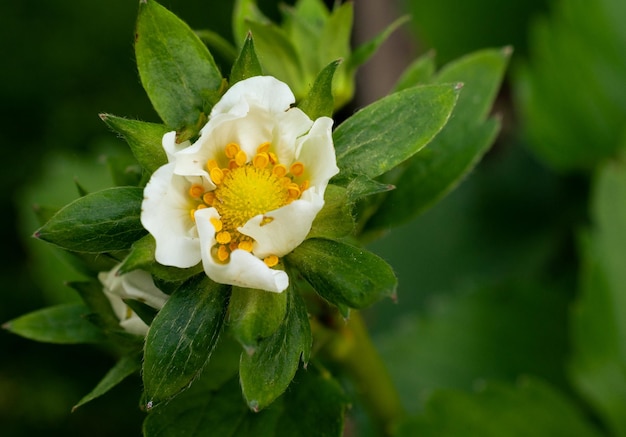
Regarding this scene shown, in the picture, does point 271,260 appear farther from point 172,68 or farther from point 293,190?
point 172,68

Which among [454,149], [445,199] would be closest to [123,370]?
[454,149]

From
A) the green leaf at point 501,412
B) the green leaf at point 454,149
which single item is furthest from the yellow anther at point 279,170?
the green leaf at point 501,412

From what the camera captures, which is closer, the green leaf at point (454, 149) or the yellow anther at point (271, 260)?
the yellow anther at point (271, 260)

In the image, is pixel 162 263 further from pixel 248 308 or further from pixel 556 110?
pixel 556 110

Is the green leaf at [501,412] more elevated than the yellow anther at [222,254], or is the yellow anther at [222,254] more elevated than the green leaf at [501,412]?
the yellow anther at [222,254]

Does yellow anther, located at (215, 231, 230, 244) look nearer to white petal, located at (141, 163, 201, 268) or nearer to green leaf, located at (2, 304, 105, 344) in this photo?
white petal, located at (141, 163, 201, 268)

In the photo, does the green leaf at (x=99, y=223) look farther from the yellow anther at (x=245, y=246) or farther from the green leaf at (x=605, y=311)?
the green leaf at (x=605, y=311)

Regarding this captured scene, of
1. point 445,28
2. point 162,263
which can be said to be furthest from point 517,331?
point 162,263
